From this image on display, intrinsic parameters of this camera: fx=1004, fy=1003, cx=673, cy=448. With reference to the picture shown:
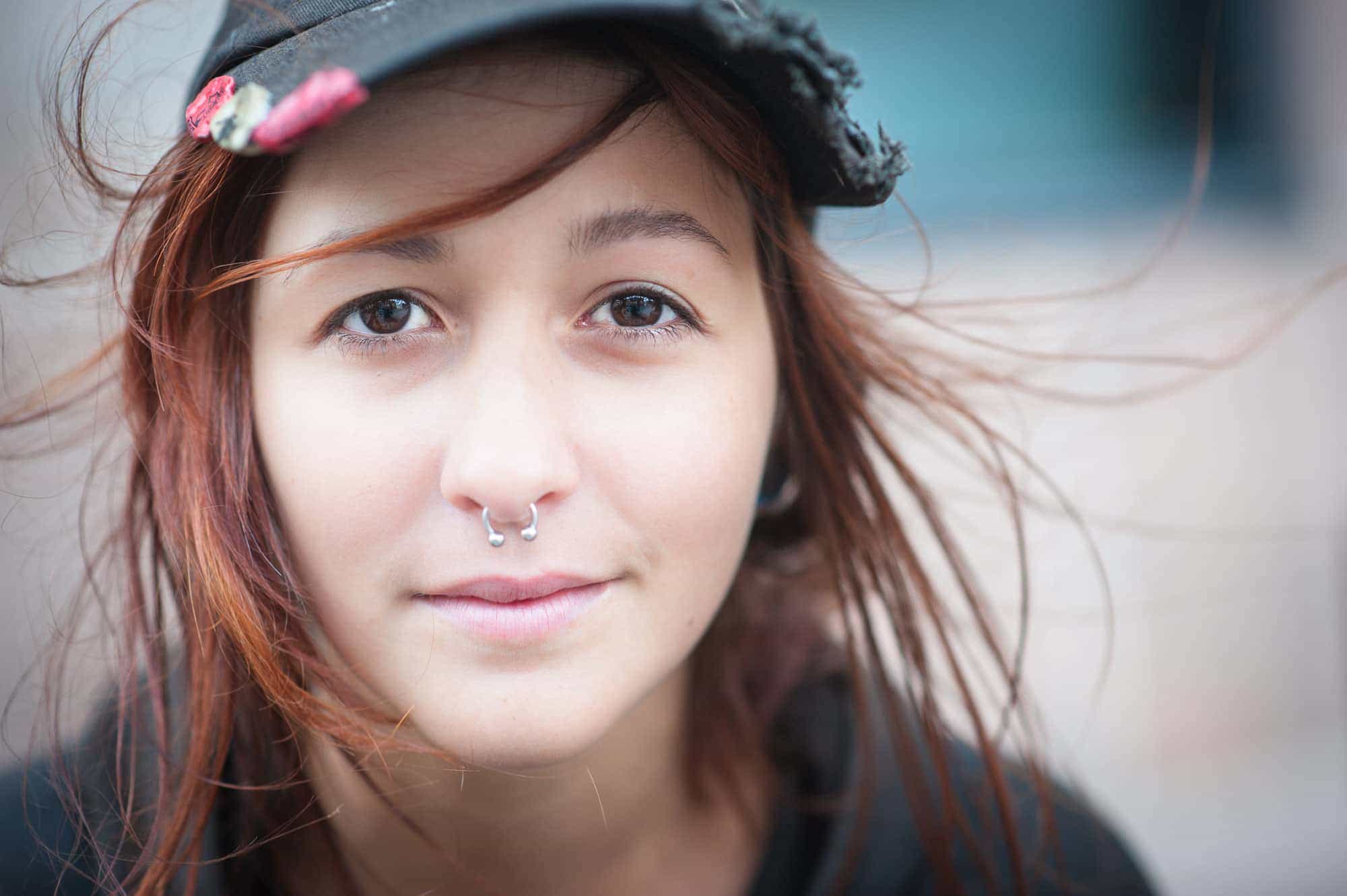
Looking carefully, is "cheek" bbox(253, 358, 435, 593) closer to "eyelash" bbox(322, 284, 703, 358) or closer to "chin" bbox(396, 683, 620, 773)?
"eyelash" bbox(322, 284, 703, 358)

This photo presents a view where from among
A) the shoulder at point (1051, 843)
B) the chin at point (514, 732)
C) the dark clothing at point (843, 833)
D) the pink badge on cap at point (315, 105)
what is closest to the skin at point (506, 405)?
the chin at point (514, 732)

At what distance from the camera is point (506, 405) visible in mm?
957

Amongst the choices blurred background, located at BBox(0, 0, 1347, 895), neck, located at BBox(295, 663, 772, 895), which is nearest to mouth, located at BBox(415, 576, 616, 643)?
neck, located at BBox(295, 663, 772, 895)

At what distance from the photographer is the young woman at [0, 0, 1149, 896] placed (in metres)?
0.97

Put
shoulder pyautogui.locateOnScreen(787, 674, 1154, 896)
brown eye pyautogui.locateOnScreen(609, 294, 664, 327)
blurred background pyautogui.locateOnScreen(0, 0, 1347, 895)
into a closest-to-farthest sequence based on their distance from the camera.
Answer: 1. brown eye pyautogui.locateOnScreen(609, 294, 664, 327)
2. shoulder pyautogui.locateOnScreen(787, 674, 1154, 896)
3. blurred background pyautogui.locateOnScreen(0, 0, 1347, 895)

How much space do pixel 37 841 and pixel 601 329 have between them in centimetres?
100

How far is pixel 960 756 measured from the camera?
5.43ft

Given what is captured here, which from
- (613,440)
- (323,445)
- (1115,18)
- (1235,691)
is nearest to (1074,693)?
(1235,691)

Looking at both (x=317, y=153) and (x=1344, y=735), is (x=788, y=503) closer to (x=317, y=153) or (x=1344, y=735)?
(x=317, y=153)

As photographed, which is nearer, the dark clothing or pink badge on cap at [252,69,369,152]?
pink badge on cap at [252,69,369,152]

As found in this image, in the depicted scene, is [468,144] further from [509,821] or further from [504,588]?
[509,821]

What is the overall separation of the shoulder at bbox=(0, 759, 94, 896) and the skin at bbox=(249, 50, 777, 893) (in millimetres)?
522

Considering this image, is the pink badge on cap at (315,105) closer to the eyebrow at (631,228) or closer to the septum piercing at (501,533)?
the eyebrow at (631,228)

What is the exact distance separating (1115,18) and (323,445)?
290 cm
